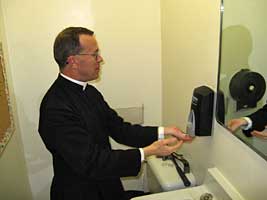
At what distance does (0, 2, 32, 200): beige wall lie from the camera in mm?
1577

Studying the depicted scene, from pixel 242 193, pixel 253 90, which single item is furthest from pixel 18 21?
pixel 242 193

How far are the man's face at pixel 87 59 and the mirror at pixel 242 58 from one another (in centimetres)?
→ 56

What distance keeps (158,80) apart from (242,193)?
3.53 ft

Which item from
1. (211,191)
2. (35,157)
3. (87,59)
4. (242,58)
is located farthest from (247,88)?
(35,157)

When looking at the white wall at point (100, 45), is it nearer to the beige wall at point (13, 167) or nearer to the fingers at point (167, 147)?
the beige wall at point (13, 167)

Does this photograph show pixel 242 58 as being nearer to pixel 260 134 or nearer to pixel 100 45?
pixel 260 134

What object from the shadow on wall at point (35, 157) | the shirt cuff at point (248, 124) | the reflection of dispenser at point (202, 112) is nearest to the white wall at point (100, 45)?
the shadow on wall at point (35, 157)

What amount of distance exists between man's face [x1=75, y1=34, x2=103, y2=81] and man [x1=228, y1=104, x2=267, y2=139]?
67cm

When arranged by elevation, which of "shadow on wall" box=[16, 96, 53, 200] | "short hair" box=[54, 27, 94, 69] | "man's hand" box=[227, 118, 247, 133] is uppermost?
"short hair" box=[54, 27, 94, 69]

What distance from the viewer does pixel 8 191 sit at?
161 centimetres

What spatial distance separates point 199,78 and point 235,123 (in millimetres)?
345

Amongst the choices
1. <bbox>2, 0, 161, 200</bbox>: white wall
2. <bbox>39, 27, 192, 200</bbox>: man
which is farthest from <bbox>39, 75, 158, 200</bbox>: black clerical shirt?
<bbox>2, 0, 161, 200</bbox>: white wall

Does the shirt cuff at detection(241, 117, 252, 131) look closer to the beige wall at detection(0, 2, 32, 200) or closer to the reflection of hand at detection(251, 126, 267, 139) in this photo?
the reflection of hand at detection(251, 126, 267, 139)

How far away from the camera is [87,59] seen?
1386 mm
